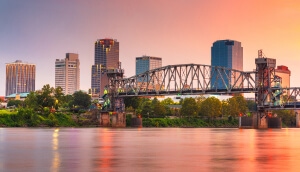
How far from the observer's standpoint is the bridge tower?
7116 inches

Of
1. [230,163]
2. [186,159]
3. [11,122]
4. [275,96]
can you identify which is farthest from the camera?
[275,96]

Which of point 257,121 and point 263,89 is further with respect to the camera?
point 263,89

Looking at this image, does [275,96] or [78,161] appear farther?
[275,96]

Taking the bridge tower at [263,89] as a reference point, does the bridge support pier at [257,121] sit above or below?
below

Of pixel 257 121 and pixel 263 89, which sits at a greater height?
pixel 263 89

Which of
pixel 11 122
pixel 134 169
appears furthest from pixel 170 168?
pixel 11 122

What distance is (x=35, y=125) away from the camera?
177000 mm

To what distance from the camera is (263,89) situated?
185625 millimetres

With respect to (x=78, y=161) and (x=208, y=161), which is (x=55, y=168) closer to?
(x=78, y=161)

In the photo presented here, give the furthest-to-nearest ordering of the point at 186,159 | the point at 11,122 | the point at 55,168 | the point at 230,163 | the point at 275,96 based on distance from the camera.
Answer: the point at 275,96, the point at 11,122, the point at 186,159, the point at 230,163, the point at 55,168

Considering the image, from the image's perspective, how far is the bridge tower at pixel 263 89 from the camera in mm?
180750

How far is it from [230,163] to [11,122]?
5755 inches

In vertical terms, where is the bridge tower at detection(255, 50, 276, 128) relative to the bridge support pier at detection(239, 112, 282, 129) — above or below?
above

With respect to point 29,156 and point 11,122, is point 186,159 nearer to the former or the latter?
point 29,156
